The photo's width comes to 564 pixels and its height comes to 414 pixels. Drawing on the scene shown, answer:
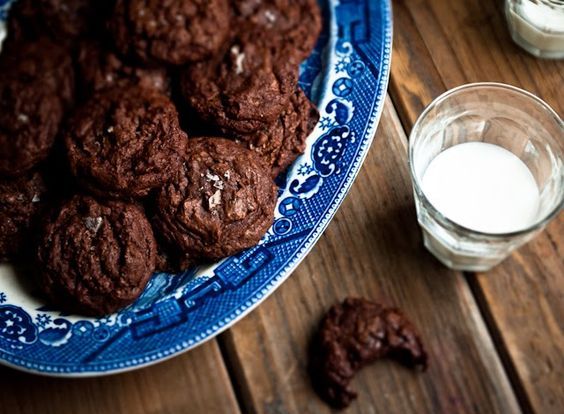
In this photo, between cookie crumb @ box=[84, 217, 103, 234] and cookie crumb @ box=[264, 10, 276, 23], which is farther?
cookie crumb @ box=[264, 10, 276, 23]

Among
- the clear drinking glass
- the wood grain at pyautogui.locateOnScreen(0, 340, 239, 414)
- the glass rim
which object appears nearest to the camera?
the glass rim

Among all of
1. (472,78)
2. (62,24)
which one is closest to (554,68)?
(472,78)

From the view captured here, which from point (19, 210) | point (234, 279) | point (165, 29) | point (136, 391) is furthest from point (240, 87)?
point (136, 391)

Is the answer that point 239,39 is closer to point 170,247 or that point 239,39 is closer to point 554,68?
point 170,247

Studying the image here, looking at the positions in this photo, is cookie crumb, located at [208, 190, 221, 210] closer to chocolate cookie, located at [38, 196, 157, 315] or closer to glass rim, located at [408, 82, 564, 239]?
chocolate cookie, located at [38, 196, 157, 315]

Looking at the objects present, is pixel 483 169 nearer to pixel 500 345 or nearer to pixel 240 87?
pixel 500 345

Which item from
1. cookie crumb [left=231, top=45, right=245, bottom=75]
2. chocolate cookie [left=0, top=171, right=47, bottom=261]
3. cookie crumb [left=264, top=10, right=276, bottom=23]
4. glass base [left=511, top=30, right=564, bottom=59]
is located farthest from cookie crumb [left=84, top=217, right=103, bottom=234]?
glass base [left=511, top=30, right=564, bottom=59]

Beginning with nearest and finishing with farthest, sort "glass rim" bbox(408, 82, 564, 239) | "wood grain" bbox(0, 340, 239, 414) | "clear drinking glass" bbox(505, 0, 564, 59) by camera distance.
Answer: "glass rim" bbox(408, 82, 564, 239) < "wood grain" bbox(0, 340, 239, 414) < "clear drinking glass" bbox(505, 0, 564, 59)
